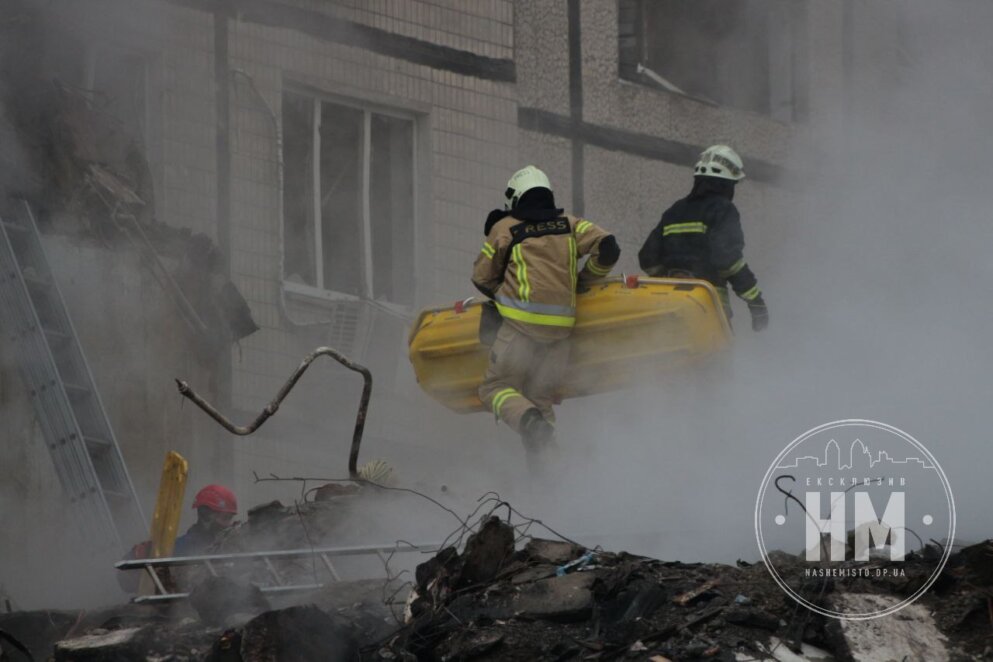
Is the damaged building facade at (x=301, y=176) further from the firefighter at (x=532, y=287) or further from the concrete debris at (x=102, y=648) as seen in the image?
the concrete debris at (x=102, y=648)

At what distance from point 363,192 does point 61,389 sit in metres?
3.77

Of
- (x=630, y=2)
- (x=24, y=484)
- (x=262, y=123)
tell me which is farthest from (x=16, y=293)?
(x=630, y=2)

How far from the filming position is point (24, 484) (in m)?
10.8

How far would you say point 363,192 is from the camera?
13453mm

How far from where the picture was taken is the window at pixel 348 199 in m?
13.0

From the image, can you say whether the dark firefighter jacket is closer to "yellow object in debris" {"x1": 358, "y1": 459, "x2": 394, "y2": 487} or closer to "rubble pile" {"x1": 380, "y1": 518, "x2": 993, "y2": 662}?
"yellow object in debris" {"x1": 358, "y1": 459, "x2": 394, "y2": 487}

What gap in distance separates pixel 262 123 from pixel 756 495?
14.2 ft

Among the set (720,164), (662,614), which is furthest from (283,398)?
→ (720,164)

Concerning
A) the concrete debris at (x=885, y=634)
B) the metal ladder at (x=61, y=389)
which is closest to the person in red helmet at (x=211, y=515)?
the metal ladder at (x=61, y=389)

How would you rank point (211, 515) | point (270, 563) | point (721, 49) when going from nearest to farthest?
point (270, 563) → point (211, 515) → point (721, 49)

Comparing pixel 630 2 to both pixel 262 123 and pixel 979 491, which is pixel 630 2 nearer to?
pixel 262 123

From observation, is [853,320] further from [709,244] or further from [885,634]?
[885,634]

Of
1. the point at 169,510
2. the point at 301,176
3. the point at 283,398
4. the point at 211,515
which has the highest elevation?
the point at 301,176

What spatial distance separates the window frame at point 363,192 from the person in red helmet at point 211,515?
9.56 feet
